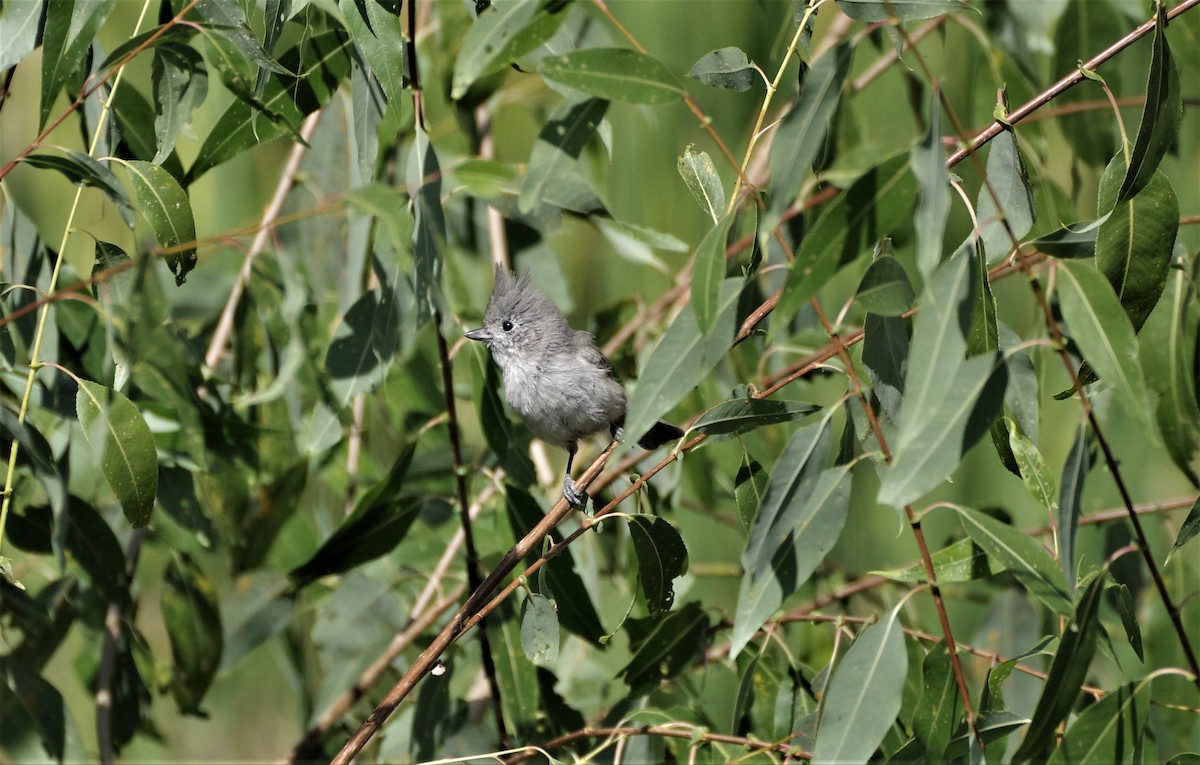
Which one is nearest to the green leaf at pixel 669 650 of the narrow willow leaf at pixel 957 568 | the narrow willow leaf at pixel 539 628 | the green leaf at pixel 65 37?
the narrow willow leaf at pixel 539 628

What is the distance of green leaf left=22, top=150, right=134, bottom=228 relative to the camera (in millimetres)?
1685

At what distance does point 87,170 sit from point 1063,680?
5.37ft

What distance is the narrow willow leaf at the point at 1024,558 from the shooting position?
148 centimetres

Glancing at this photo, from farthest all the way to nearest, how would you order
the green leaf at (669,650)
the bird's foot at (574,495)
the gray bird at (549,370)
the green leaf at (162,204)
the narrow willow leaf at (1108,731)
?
the gray bird at (549,370) → the green leaf at (669,650) → the bird's foot at (574,495) → the green leaf at (162,204) → the narrow willow leaf at (1108,731)

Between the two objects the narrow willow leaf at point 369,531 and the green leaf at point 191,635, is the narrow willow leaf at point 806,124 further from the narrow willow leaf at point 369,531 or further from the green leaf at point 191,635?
the green leaf at point 191,635

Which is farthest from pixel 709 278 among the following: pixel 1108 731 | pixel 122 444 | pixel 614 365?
pixel 614 365

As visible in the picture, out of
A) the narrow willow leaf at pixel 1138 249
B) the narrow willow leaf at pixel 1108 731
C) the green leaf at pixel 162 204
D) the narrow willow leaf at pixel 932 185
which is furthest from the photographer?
the green leaf at pixel 162 204

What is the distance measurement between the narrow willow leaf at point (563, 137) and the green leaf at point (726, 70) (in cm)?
18

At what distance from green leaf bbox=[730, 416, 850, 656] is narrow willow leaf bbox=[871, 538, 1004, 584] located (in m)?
0.33

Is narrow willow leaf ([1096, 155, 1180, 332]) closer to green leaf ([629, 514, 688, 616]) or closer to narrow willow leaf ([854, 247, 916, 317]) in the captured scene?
narrow willow leaf ([854, 247, 916, 317])

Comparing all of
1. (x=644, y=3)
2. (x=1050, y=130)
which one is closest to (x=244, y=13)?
(x=644, y=3)

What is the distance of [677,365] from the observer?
144cm

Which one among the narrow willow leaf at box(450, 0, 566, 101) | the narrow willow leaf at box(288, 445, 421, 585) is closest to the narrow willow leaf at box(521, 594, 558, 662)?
the narrow willow leaf at box(288, 445, 421, 585)

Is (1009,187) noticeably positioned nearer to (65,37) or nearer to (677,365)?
(677,365)
